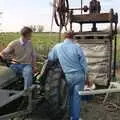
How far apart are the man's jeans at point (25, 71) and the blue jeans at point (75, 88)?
2.19 ft

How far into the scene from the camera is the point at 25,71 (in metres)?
7.73

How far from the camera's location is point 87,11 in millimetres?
12828

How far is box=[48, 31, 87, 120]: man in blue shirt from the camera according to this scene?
773 cm

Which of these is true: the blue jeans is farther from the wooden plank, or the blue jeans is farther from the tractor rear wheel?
the wooden plank

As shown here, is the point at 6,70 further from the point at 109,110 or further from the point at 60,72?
the point at 109,110

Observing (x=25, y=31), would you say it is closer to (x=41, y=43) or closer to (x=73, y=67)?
(x=73, y=67)

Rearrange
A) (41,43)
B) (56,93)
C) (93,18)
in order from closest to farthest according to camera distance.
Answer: (56,93) → (93,18) → (41,43)

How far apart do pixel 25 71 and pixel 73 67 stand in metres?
0.84

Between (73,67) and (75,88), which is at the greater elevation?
(73,67)

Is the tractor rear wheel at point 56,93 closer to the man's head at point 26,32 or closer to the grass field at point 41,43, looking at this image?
the man's head at point 26,32

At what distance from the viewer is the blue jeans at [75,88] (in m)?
7.73

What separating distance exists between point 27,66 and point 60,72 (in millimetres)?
594

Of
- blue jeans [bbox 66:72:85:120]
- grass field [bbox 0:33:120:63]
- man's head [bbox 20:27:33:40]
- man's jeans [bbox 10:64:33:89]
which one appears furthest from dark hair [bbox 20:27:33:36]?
grass field [bbox 0:33:120:63]

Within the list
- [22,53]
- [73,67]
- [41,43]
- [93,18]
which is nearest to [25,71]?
[22,53]
